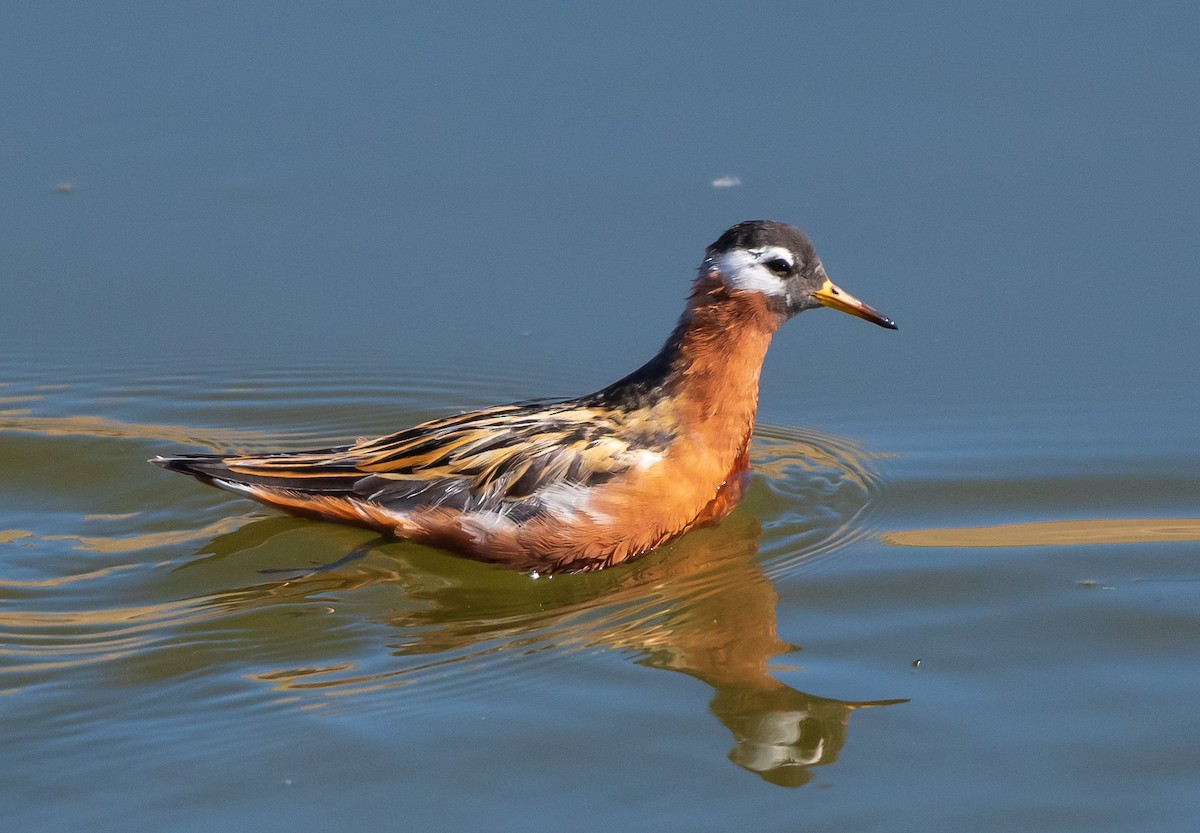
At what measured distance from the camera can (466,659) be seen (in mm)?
7203

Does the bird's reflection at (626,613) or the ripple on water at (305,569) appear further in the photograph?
the ripple on water at (305,569)

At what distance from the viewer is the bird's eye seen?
8383mm

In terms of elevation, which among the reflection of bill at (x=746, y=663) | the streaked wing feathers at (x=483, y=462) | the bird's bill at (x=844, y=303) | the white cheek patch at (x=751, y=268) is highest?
the white cheek patch at (x=751, y=268)

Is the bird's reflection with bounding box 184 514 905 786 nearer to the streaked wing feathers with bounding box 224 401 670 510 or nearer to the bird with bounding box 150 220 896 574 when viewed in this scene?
the bird with bounding box 150 220 896 574

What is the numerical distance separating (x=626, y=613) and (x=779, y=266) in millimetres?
1989

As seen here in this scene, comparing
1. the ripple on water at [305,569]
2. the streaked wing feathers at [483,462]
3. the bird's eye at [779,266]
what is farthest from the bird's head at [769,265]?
the ripple on water at [305,569]

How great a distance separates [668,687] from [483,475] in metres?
1.69

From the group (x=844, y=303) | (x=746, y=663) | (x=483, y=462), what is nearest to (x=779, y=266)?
(x=844, y=303)

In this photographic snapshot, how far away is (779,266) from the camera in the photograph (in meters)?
8.41

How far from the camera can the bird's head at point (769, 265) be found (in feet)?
27.4

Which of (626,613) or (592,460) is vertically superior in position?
(592,460)

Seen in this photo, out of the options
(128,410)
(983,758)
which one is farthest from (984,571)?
(128,410)

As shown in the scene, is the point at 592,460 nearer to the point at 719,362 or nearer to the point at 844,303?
the point at 719,362

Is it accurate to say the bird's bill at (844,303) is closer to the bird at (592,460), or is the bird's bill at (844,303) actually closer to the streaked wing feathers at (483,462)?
the bird at (592,460)
